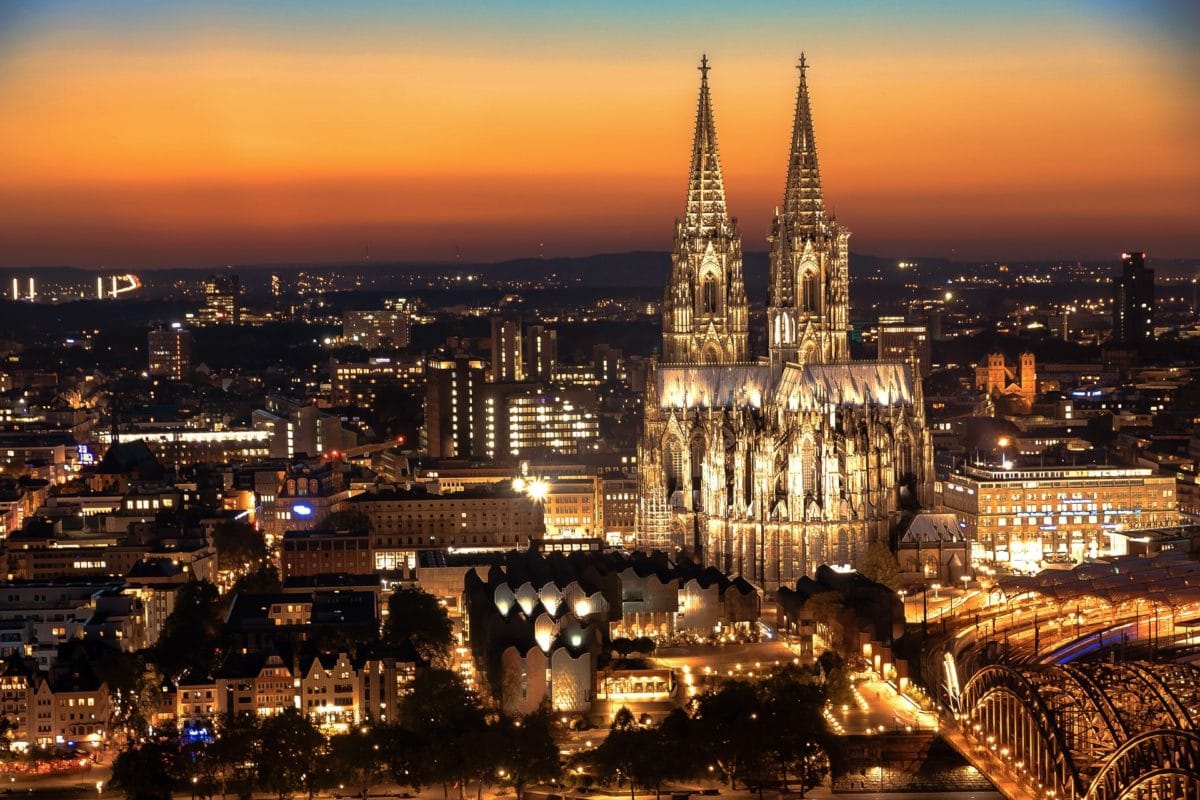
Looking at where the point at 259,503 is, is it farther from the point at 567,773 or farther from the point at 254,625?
the point at 567,773

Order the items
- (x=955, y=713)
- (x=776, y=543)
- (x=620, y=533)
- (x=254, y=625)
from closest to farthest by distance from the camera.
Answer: (x=955, y=713)
(x=254, y=625)
(x=776, y=543)
(x=620, y=533)

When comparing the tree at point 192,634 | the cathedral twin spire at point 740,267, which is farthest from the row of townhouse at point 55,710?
the cathedral twin spire at point 740,267

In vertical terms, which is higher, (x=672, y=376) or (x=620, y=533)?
(x=672, y=376)

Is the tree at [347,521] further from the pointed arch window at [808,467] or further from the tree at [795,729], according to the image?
the tree at [795,729]

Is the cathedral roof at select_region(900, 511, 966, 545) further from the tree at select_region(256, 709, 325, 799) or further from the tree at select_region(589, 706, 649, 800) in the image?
the tree at select_region(256, 709, 325, 799)

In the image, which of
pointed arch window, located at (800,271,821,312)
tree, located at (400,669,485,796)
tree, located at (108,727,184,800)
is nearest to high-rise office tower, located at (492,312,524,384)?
pointed arch window, located at (800,271,821,312)

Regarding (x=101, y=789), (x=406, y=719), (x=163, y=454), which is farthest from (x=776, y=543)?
(x=163, y=454)
